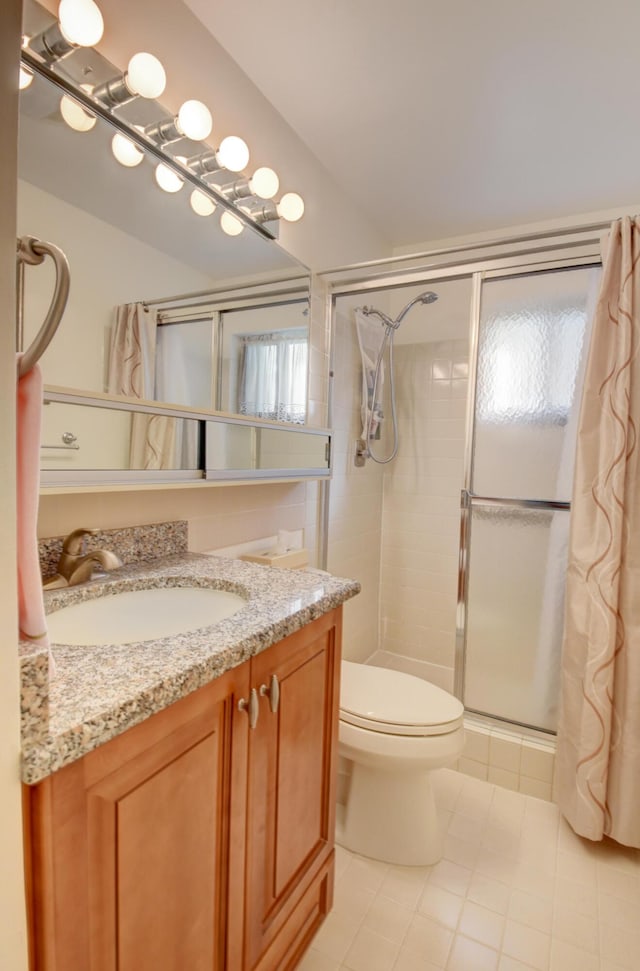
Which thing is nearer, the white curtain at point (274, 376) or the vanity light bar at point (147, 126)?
the vanity light bar at point (147, 126)

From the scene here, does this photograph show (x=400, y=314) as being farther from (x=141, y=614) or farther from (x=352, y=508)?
(x=141, y=614)

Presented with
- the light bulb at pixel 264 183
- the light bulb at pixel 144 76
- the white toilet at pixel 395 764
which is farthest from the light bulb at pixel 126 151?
the white toilet at pixel 395 764

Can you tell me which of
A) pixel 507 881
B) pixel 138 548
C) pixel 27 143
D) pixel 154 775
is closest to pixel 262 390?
pixel 138 548

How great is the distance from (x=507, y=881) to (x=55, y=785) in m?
1.49

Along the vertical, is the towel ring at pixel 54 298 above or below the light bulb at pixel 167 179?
below

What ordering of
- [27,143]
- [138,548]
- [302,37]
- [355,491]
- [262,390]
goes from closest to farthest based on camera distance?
[27,143]
[138,548]
[302,37]
[262,390]
[355,491]

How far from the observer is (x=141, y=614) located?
1083mm

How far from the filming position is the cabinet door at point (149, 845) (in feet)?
1.76

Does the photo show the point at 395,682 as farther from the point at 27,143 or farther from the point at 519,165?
the point at 519,165

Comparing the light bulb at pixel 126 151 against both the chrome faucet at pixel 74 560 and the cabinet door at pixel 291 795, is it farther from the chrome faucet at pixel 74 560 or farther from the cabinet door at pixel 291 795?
the cabinet door at pixel 291 795

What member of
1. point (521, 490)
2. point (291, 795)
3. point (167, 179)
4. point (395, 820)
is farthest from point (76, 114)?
point (395, 820)

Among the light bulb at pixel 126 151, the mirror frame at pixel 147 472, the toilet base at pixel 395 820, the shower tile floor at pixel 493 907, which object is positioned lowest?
the shower tile floor at pixel 493 907

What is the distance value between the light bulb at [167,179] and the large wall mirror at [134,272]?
0.01 m

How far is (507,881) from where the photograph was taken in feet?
4.65
